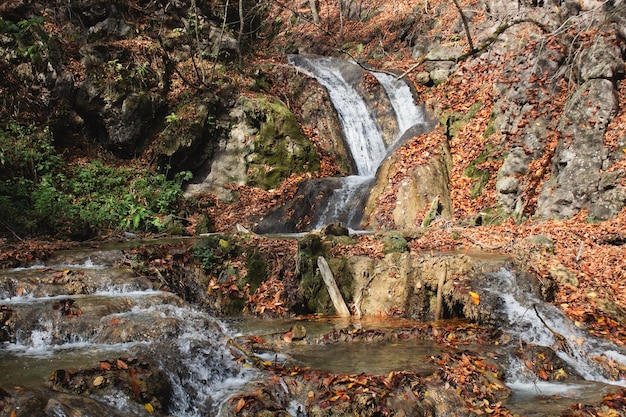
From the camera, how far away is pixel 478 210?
397 inches

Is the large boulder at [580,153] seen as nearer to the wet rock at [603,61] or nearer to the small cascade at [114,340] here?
the wet rock at [603,61]

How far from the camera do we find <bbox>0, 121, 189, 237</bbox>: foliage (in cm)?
894

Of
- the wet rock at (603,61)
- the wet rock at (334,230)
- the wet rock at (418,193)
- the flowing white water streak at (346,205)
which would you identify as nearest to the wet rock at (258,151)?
the flowing white water streak at (346,205)

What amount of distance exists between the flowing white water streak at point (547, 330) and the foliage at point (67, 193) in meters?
7.33

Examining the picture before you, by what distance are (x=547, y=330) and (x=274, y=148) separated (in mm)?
9095

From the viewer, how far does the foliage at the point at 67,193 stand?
29.3 ft

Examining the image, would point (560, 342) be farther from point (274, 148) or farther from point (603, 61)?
point (274, 148)

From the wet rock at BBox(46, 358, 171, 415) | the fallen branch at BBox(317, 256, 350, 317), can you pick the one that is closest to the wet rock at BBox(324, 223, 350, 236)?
the fallen branch at BBox(317, 256, 350, 317)

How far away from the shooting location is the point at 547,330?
545 cm

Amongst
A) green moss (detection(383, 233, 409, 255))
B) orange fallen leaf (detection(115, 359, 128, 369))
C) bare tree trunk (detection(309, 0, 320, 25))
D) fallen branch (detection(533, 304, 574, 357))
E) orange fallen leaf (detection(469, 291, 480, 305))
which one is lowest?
fallen branch (detection(533, 304, 574, 357))

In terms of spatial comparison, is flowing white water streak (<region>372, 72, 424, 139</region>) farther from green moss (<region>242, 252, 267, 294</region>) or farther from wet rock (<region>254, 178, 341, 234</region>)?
green moss (<region>242, 252, 267, 294</region>)

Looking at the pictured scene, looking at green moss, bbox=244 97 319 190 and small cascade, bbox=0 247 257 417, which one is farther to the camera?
green moss, bbox=244 97 319 190

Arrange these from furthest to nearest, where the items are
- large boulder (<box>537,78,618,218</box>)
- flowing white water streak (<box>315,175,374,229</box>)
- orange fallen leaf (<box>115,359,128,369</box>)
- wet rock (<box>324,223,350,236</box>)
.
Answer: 1. flowing white water streak (<box>315,175,374,229</box>)
2. large boulder (<box>537,78,618,218</box>)
3. wet rock (<box>324,223,350,236</box>)
4. orange fallen leaf (<box>115,359,128,369</box>)

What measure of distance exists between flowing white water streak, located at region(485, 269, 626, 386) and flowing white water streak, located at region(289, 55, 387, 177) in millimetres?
7543
